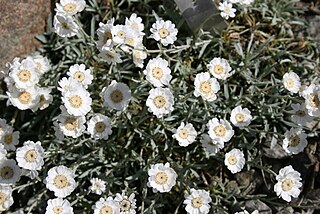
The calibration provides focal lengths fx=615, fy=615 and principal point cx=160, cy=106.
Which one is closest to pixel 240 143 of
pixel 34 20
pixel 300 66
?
pixel 300 66

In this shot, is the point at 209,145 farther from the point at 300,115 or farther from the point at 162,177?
the point at 300,115

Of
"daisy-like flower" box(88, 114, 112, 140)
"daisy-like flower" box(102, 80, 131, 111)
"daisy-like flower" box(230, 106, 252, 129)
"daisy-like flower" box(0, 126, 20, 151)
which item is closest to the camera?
"daisy-like flower" box(102, 80, 131, 111)

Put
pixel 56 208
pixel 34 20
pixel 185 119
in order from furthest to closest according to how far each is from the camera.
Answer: pixel 34 20 < pixel 185 119 < pixel 56 208

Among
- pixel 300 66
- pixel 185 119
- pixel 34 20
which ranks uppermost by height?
pixel 34 20

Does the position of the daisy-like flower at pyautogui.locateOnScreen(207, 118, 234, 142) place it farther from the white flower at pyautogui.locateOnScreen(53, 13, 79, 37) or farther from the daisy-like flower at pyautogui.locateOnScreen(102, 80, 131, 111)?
the white flower at pyautogui.locateOnScreen(53, 13, 79, 37)

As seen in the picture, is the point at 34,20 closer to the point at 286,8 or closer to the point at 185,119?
the point at 185,119

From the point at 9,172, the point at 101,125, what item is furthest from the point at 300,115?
the point at 9,172

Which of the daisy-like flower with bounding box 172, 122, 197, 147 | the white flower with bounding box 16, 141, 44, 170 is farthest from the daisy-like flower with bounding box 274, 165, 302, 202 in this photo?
the white flower with bounding box 16, 141, 44, 170
